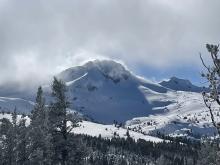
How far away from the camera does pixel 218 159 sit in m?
17.5

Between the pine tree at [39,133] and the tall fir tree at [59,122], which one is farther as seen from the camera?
the pine tree at [39,133]

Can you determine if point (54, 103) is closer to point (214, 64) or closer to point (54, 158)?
point (54, 158)

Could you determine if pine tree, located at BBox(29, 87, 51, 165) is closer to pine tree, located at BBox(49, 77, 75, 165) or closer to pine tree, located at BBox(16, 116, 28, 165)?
pine tree, located at BBox(16, 116, 28, 165)

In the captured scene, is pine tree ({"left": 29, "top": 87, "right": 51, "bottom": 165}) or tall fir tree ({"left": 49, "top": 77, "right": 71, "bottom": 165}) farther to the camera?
pine tree ({"left": 29, "top": 87, "right": 51, "bottom": 165})

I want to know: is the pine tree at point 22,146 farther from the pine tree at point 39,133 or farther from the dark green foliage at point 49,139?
the pine tree at point 39,133

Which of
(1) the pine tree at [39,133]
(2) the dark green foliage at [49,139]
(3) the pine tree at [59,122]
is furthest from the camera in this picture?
(1) the pine tree at [39,133]

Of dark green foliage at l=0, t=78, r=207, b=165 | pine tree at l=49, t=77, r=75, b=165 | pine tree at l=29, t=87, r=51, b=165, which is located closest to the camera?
pine tree at l=49, t=77, r=75, b=165

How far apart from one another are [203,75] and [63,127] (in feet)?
108

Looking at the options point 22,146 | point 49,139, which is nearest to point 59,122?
point 49,139

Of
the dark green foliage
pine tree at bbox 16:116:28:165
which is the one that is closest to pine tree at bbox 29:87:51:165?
the dark green foliage

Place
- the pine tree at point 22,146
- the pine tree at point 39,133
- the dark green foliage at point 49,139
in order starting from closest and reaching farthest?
1. the dark green foliage at point 49,139
2. the pine tree at point 39,133
3. the pine tree at point 22,146

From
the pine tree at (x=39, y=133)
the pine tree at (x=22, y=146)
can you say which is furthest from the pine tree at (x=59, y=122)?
the pine tree at (x=22, y=146)

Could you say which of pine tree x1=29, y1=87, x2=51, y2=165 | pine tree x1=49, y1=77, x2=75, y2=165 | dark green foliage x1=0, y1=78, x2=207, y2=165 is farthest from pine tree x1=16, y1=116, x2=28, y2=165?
pine tree x1=49, y1=77, x2=75, y2=165

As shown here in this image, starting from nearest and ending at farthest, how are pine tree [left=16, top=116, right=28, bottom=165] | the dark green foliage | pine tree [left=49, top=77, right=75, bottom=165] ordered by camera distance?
pine tree [left=49, top=77, right=75, bottom=165]
the dark green foliage
pine tree [left=16, top=116, right=28, bottom=165]
